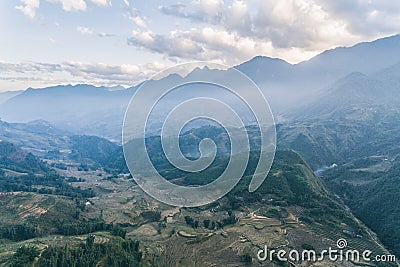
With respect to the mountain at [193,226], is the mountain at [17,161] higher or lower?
higher

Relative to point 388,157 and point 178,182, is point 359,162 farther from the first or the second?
point 178,182

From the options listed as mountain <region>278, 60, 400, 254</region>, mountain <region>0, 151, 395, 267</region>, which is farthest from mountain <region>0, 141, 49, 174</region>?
mountain <region>278, 60, 400, 254</region>

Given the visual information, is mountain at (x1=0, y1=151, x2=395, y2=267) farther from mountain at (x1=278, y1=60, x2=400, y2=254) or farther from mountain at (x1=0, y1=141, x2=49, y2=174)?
mountain at (x1=0, y1=141, x2=49, y2=174)

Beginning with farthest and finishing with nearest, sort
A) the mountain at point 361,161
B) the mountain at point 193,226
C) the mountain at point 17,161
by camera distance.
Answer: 1. the mountain at point 17,161
2. the mountain at point 361,161
3. the mountain at point 193,226

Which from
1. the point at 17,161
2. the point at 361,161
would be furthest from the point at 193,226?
the point at 17,161

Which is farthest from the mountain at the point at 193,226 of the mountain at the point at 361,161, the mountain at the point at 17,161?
the mountain at the point at 17,161

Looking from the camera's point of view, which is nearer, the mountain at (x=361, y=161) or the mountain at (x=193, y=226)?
the mountain at (x=193, y=226)

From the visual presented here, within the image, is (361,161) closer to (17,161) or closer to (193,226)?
(193,226)

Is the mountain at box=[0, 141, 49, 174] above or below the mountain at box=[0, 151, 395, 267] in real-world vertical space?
above

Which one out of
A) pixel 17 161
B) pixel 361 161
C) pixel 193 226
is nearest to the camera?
pixel 193 226

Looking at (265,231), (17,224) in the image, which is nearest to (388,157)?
(265,231)

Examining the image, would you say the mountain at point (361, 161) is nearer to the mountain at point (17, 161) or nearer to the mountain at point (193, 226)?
the mountain at point (193, 226)

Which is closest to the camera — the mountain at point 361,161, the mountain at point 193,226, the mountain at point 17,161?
the mountain at point 193,226
